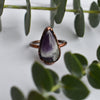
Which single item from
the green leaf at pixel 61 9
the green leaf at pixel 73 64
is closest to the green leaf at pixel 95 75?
the green leaf at pixel 73 64

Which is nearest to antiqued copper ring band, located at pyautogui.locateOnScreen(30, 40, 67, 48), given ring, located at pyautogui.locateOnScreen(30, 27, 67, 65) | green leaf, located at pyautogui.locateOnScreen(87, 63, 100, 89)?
ring, located at pyautogui.locateOnScreen(30, 27, 67, 65)

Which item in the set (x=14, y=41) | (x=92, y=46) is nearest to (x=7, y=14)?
(x=14, y=41)

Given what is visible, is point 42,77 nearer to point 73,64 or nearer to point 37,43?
point 73,64

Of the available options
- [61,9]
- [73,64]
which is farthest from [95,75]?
[61,9]

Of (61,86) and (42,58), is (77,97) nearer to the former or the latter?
(61,86)

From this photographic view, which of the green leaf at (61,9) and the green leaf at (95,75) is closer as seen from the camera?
the green leaf at (95,75)

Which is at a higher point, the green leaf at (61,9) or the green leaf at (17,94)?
the green leaf at (61,9)

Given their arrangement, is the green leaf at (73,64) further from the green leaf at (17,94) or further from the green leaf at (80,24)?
the green leaf at (80,24)
